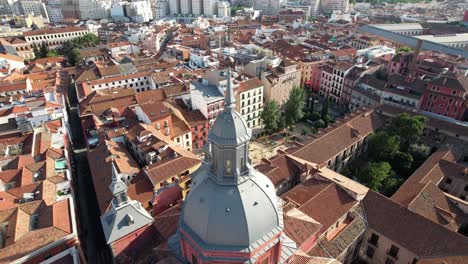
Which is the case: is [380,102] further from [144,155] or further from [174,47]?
[174,47]

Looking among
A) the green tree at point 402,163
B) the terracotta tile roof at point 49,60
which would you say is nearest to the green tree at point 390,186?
the green tree at point 402,163

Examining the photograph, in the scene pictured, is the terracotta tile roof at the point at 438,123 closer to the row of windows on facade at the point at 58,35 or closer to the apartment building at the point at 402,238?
the apartment building at the point at 402,238

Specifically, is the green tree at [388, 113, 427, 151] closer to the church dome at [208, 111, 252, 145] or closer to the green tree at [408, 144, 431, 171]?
the green tree at [408, 144, 431, 171]

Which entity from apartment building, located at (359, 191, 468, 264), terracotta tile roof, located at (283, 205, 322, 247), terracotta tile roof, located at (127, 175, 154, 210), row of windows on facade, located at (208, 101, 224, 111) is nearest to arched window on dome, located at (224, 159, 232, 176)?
terracotta tile roof, located at (283, 205, 322, 247)

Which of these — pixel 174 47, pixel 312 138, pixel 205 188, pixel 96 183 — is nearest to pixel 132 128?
pixel 96 183

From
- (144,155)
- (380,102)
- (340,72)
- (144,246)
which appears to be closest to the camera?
(144,246)
